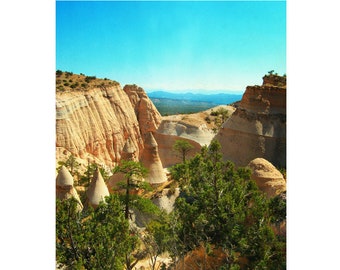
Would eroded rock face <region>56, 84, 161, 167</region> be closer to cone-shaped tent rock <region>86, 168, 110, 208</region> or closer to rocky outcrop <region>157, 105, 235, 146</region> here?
rocky outcrop <region>157, 105, 235, 146</region>

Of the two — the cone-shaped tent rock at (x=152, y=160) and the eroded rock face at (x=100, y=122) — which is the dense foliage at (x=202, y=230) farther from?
the eroded rock face at (x=100, y=122)

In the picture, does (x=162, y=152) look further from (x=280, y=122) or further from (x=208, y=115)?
(x=280, y=122)

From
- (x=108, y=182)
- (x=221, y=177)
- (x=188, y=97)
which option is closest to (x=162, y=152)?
(x=108, y=182)

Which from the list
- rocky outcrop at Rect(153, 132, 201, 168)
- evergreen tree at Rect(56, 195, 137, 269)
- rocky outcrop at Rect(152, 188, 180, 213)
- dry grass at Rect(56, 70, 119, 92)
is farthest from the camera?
dry grass at Rect(56, 70, 119, 92)

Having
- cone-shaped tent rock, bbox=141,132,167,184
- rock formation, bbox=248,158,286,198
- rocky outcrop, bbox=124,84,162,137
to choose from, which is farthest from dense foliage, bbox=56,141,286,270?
rocky outcrop, bbox=124,84,162,137

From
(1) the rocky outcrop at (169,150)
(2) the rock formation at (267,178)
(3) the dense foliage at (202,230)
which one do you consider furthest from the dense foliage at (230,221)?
(1) the rocky outcrop at (169,150)

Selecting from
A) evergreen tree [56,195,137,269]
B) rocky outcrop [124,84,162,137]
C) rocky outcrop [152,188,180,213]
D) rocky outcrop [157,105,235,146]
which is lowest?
rocky outcrop [152,188,180,213]
